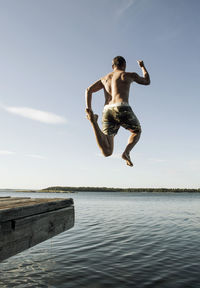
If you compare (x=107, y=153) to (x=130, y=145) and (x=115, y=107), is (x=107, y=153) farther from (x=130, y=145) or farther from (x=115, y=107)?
(x=115, y=107)

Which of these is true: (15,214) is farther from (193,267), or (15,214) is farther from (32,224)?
(193,267)

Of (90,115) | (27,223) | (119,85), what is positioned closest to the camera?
(27,223)

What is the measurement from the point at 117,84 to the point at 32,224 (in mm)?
2958

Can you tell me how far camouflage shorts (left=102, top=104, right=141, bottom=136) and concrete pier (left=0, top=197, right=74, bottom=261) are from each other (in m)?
1.81

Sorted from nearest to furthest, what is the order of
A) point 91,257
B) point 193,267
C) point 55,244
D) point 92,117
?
1. point 92,117
2. point 193,267
3. point 91,257
4. point 55,244

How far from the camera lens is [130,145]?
5.26m

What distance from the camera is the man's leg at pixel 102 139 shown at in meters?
4.66

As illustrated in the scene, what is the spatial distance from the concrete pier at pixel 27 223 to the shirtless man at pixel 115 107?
1544 mm

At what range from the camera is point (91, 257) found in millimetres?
10555

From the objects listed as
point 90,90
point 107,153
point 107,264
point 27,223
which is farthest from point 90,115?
point 107,264

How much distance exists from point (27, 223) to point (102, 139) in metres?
2.38

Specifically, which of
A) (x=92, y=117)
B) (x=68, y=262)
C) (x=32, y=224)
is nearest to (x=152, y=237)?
(x=68, y=262)

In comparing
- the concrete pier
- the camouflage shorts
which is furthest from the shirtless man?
the concrete pier

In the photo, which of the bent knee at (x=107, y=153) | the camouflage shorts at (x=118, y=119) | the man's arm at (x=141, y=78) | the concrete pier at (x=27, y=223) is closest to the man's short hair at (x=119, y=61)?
the man's arm at (x=141, y=78)
